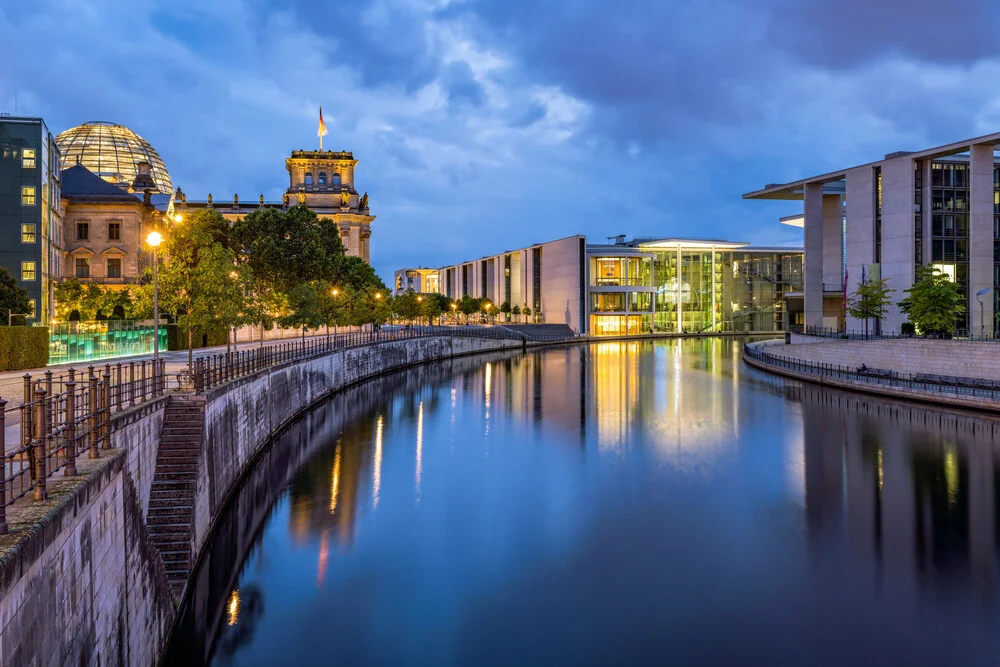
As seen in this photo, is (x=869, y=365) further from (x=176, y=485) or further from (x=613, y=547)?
(x=176, y=485)

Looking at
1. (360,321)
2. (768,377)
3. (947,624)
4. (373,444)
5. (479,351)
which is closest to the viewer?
(947,624)

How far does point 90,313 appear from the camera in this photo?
5662 centimetres

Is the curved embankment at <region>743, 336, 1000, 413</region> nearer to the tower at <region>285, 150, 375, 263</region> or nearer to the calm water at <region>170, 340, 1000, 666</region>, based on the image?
the calm water at <region>170, 340, 1000, 666</region>

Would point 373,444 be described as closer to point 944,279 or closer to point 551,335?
point 944,279

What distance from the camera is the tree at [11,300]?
4231cm

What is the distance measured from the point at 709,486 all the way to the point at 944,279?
115ft

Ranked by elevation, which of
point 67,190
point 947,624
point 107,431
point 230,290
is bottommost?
point 947,624

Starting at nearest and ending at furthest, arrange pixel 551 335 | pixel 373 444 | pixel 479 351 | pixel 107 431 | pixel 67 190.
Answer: pixel 107 431 < pixel 373 444 < pixel 67 190 < pixel 479 351 < pixel 551 335

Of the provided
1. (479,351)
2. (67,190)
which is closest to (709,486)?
(479,351)

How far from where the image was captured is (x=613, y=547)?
19078 mm

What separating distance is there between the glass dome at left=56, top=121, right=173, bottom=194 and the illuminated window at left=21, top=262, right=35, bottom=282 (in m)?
60.9

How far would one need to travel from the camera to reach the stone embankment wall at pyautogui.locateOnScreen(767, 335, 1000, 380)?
39.0 m

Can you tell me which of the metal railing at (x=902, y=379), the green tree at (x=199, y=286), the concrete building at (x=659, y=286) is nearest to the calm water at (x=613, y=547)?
the metal railing at (x=902, y=379)

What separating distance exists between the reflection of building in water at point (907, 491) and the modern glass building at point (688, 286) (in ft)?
261
